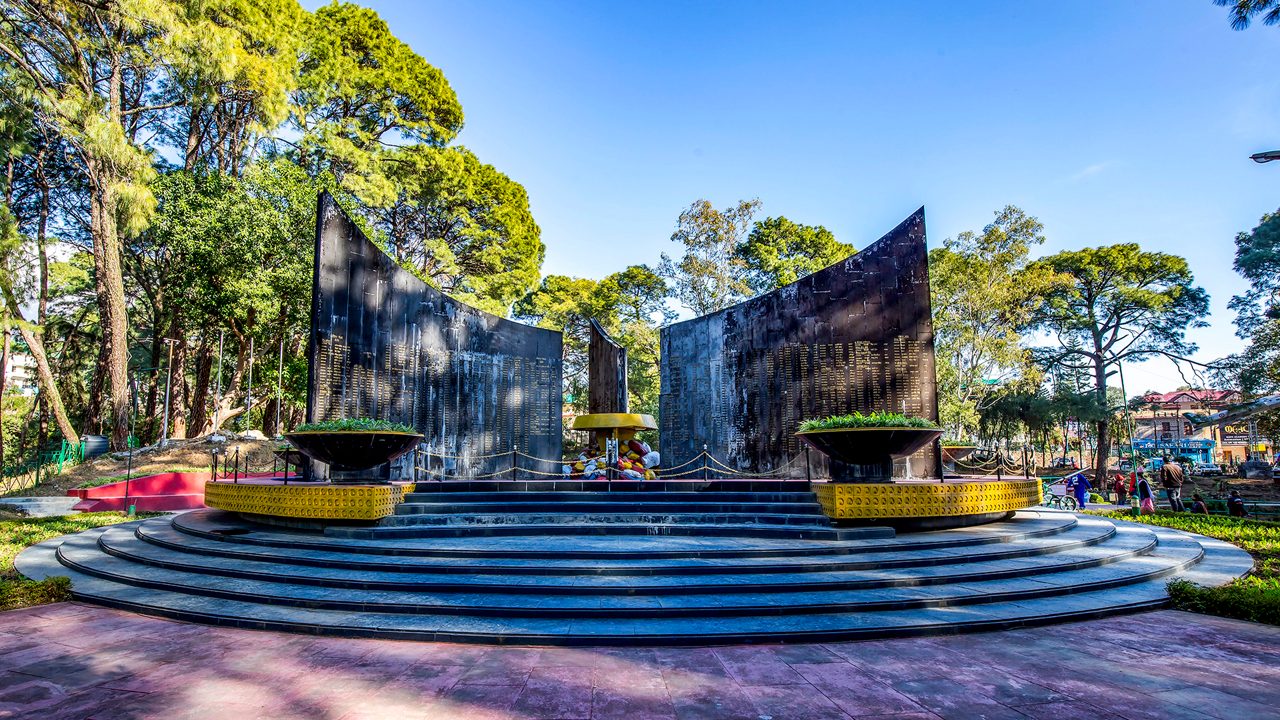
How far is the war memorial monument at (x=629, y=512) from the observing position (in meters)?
5.98

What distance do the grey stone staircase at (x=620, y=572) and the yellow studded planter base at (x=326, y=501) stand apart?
303mm

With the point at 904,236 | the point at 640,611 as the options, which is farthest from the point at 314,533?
the point at 904,236

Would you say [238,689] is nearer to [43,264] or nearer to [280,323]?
[280,323]

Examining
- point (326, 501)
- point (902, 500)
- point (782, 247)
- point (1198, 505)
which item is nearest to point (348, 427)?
point (326, 501)

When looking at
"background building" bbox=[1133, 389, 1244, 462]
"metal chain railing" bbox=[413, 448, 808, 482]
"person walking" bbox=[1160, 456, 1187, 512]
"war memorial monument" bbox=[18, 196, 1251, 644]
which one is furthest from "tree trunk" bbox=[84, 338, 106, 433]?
"background building" bbox=[1133, 389, 1244, 462]

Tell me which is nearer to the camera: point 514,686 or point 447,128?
point 514,686

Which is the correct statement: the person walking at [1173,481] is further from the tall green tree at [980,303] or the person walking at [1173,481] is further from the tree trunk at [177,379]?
the tree trunk at [177,379]

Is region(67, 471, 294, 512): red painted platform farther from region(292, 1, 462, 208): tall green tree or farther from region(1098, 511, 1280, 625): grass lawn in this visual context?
region(1098, 511, 1280, 625): grass lawn

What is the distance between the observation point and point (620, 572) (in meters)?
6.78

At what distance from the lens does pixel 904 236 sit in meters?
13.0

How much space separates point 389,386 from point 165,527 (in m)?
4.37

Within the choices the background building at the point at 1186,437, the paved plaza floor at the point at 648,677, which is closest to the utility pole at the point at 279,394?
the paved plaza floor at the point at 648,677

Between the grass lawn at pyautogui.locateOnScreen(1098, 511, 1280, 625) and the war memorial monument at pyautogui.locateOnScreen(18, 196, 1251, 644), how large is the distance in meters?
0.25

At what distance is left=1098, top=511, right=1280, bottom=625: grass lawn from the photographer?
Answer: 19.0 ft
